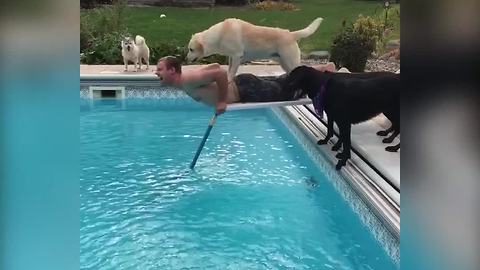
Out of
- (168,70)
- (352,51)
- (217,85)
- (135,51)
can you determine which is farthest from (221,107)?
(352,51)

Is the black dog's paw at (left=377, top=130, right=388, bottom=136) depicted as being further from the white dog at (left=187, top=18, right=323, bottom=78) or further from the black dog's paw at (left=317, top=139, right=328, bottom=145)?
the white dog at (left=187, top=18, right=323, bottom=78)

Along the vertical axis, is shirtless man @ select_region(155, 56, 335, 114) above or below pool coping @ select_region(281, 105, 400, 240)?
above

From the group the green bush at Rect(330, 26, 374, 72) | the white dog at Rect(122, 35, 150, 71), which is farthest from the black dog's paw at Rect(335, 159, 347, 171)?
the white dog at Rect(122, 35, 150, 71)

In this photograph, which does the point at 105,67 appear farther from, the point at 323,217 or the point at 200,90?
the point at 323,217

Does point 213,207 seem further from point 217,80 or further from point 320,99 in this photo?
point 320,99

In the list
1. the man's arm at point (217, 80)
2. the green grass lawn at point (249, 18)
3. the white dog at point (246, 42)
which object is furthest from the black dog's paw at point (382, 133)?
the green grass lawn at point (249, 18)

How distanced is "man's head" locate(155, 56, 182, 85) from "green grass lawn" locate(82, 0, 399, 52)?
7.90 meters

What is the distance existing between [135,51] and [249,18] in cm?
568

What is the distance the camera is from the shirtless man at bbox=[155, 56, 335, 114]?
464 cm

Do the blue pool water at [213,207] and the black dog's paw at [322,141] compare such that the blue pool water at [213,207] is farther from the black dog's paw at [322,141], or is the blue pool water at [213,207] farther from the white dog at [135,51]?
the white dog at [135,51]

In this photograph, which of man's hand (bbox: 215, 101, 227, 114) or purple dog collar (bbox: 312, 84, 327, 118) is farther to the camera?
man's hand (bbox: 215, 101, 227, 114)
